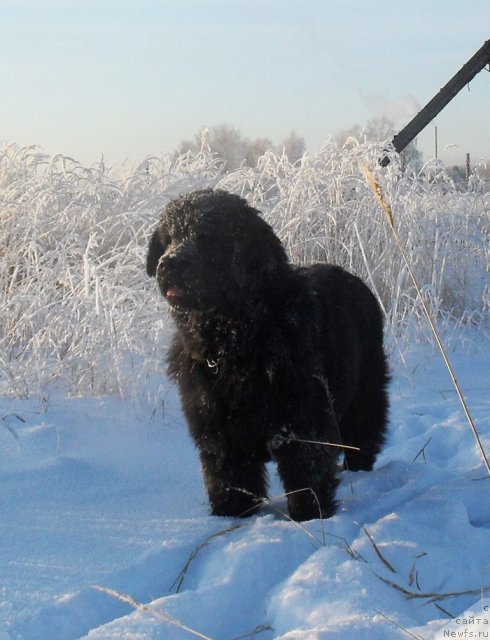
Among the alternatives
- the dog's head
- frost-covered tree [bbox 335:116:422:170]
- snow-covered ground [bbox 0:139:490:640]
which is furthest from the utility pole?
the dog's head

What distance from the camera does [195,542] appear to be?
2.80 m

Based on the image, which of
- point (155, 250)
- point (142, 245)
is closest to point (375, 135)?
point (142, 245)

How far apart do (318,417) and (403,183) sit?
155 inches

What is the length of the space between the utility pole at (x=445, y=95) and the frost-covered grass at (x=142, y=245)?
4.09 m

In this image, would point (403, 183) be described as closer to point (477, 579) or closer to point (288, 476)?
point (288, 476)

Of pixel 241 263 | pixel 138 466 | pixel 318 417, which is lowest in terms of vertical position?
pixel 138 466

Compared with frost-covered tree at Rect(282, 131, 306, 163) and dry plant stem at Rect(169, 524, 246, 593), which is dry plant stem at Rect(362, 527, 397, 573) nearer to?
dry plant stem at Rect(169, 524, 246, 593)

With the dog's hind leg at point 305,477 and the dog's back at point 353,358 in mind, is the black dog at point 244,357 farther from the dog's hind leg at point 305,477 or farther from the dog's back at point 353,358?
the dog's back at point 353,358

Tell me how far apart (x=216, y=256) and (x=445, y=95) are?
9799 millimetres

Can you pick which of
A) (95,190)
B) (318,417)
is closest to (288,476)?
(318,417)

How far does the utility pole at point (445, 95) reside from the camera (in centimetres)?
1157

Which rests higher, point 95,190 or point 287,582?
point 95,190

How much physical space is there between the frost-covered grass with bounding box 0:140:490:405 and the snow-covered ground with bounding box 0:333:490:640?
13.0 inches

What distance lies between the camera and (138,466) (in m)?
3.68
